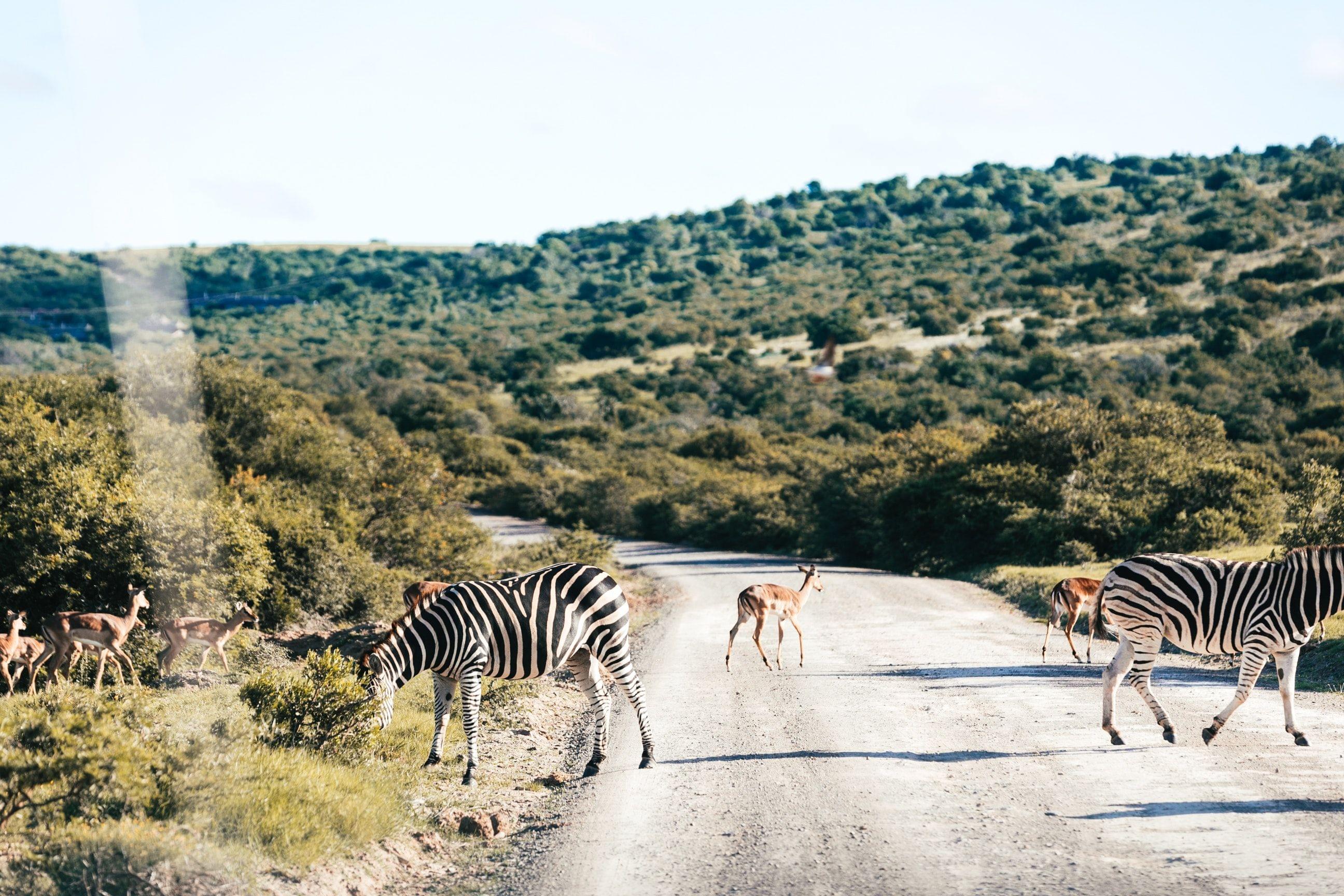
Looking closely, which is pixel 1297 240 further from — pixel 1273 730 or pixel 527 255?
pixel 527 255

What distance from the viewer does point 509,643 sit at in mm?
11695

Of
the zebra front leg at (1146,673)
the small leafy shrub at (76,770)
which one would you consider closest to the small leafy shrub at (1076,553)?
the zebra front leg at (1146,673)

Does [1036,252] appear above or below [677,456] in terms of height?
above

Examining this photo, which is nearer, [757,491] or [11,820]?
[11,820]

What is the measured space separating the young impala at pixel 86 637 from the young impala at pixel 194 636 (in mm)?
968

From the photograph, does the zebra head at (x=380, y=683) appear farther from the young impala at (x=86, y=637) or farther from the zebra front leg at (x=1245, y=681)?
the zebra front leg at (x=1245, y=681)

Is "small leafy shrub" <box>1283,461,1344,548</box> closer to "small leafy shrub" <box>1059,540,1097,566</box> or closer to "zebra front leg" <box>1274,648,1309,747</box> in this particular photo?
"small leafy shrub" <box>1059,540,1097,566</box>

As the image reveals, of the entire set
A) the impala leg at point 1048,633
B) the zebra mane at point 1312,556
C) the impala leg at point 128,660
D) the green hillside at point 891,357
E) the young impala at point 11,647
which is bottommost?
the impala leg at point 1048,633

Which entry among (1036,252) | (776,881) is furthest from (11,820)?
(1036,252)

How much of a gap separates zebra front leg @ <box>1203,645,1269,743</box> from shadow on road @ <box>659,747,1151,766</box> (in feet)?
2.18

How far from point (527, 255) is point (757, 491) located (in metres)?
151

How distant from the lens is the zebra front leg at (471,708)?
11.5 m

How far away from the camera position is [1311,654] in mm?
16750

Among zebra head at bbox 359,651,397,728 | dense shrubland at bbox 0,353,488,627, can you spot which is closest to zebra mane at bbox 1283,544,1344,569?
zebra head at bbox 359,651,397,728
